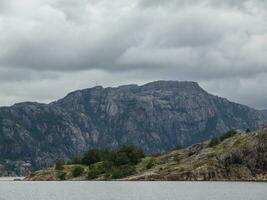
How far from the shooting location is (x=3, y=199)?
6068 inches

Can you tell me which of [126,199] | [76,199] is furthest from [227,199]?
[76,199]

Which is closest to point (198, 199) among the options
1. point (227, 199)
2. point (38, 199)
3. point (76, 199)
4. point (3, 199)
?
point (227, 199)

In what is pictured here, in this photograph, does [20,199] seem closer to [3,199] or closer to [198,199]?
[3,199]

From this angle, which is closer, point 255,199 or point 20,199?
point 255,199

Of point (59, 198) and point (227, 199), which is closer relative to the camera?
point (227, 199)

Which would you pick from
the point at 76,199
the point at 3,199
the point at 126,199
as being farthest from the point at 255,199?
the point at 3,199

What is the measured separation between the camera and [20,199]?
155 meters

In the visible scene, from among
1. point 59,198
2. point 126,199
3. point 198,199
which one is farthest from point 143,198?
point 59,198

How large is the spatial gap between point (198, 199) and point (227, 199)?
7.72 meters

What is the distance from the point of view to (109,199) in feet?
494

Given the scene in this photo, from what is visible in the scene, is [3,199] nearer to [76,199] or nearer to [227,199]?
[76,199]

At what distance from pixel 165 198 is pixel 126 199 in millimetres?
10992

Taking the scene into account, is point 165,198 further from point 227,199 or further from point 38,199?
point 38,199

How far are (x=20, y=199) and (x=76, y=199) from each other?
1619cm
